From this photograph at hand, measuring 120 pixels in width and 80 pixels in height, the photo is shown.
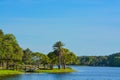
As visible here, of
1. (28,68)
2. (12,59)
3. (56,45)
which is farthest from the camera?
(56,45)

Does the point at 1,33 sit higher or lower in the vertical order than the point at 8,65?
higher

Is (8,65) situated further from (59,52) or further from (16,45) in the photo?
(59,52)

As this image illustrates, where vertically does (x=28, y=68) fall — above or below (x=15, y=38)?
below

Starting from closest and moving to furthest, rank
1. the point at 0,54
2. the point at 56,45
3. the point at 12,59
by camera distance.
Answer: the point at 0,54
the point at 12,59
the point at 56,45

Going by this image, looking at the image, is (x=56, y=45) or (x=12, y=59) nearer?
(x=12, y=59)

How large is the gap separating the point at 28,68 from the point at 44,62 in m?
26.9

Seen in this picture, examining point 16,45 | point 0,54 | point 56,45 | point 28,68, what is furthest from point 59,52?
point 0,54

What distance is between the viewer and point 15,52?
516ft

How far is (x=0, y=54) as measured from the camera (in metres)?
145

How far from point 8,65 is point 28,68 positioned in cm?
895

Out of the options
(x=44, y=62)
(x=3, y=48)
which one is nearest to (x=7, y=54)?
(x=3, y=48)

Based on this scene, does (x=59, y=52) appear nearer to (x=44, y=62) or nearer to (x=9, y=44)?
(x=44, y=62)

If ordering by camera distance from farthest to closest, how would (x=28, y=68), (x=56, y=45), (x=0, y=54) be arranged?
(x=56, y=45), (x=28, y=68), (x=0, y=54)

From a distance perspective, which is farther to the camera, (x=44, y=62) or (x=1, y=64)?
(x=44, y=62)
